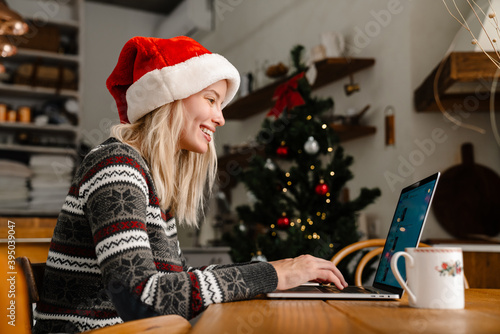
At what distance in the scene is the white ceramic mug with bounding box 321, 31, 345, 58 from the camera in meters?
3.13

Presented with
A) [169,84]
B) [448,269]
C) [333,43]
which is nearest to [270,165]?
[333,43]

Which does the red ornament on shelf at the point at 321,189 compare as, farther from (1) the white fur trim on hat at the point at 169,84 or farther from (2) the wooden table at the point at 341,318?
(2) the wooden table at the point at 341,318

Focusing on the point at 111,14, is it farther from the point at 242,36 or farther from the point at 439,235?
the point at 439,235

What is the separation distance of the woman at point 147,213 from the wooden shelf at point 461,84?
1.30m

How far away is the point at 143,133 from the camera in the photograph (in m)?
1.18

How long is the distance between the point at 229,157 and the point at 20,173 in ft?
5.58

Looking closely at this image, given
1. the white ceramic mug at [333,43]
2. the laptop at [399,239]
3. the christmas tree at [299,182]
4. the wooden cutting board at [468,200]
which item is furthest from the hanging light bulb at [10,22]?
the wooden cutting board at [468,200]

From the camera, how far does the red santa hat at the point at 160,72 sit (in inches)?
45.4

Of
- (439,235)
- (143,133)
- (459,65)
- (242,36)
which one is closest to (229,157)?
(242,36)

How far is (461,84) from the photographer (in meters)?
2.39

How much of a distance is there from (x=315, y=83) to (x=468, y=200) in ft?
4.37

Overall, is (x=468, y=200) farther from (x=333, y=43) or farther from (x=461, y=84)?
(x=333, y=43)

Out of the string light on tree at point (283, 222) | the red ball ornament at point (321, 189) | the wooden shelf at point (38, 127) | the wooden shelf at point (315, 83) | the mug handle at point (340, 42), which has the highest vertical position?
the mug handle at point (340, 42)

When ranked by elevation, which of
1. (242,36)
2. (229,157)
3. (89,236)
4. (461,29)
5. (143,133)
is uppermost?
(242,36)
